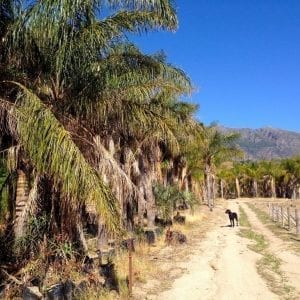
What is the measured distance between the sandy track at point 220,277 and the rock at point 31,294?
3.32 metres

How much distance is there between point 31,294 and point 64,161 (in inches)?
109

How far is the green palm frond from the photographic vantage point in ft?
25.1

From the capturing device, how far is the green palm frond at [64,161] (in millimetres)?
7664

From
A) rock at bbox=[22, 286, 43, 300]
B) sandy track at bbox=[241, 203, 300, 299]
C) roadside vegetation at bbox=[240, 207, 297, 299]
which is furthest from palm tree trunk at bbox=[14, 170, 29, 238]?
sandy track at bbox=[241, 203, 300, 299]

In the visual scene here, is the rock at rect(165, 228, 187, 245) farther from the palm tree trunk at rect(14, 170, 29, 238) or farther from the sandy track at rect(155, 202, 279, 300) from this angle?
the palm tree trunk at rect(14, 170, 29, 238)

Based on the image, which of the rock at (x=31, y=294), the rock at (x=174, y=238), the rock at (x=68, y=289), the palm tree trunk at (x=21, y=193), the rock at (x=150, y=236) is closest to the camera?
the rock at (x=31, y=294)

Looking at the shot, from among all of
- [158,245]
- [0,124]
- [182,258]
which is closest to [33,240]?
[0,124]

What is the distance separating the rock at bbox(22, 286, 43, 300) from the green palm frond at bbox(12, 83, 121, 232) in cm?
204

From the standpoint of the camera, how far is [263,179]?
84.8 m

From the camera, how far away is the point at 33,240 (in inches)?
389

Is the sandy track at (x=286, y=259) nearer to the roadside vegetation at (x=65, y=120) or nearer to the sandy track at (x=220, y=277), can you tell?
the sandy track at (x=220, y=277)

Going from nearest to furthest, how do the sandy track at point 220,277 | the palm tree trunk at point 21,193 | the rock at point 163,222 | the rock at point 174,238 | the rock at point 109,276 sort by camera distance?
the palm tree trunk at point 21,193 < the rock at point 109,276 < the sandy track at point 220,277 < the rock at point 174,238 < the rock at point 163,222

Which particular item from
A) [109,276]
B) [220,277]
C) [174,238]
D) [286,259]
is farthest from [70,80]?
[174,238]

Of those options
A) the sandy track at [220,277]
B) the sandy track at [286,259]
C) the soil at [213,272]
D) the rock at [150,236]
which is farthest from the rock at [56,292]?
the rock at [150,236]
